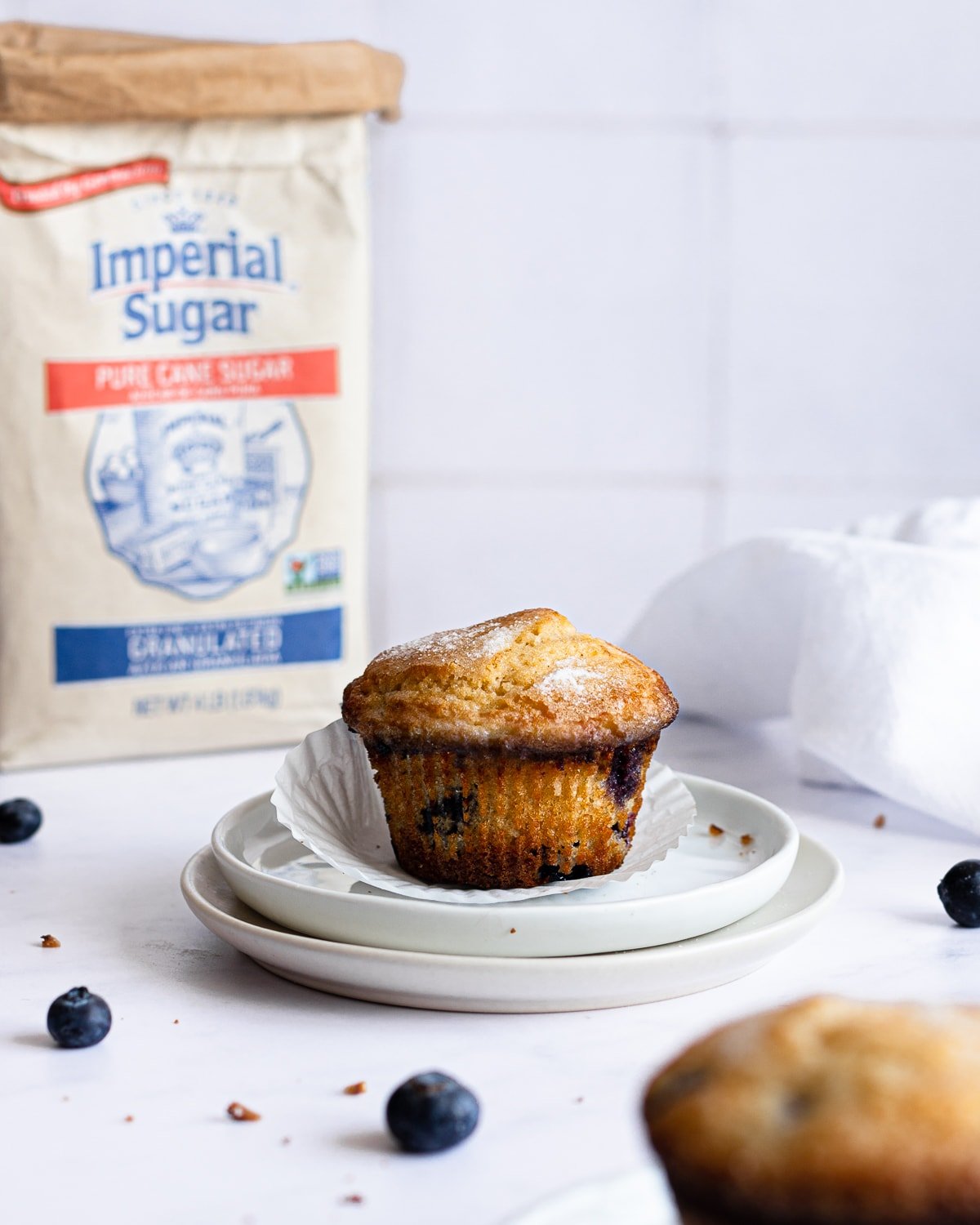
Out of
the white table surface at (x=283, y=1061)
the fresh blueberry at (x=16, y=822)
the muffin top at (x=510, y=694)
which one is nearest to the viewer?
the white table surface at (x=283, y=1061)

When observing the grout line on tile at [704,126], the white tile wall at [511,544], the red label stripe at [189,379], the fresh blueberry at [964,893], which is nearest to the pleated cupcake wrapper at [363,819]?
the fresh blueberry at [964,893]

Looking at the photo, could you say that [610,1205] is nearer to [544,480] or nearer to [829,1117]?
[829,1117]

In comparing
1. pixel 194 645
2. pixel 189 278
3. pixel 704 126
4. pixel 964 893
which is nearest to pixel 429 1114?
pixel 964 893

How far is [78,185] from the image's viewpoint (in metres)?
1.35

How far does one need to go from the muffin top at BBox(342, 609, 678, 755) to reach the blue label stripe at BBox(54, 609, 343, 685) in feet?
1.64

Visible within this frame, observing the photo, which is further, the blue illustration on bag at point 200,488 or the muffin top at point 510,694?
the blue illustration on bag at point 200,488

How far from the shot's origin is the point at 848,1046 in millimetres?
477

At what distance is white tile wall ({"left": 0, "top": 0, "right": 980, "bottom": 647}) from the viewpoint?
70.0 inches

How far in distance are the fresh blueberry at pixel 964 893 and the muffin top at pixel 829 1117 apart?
1.57 ft

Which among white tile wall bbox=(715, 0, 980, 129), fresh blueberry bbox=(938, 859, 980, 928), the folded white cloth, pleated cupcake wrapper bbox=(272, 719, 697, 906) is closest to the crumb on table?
pleated cupcake wrapper bbox=(272, 719, 697, 906)

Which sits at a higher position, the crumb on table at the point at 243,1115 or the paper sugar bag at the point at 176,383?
the paper sugar bag at the point at 176,383

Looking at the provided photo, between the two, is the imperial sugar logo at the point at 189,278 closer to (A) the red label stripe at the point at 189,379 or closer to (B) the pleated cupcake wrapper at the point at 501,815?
(A) the red label stripe at the point at 189,379

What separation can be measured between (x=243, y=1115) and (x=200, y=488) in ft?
2.74

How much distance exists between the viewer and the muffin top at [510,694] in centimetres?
90
